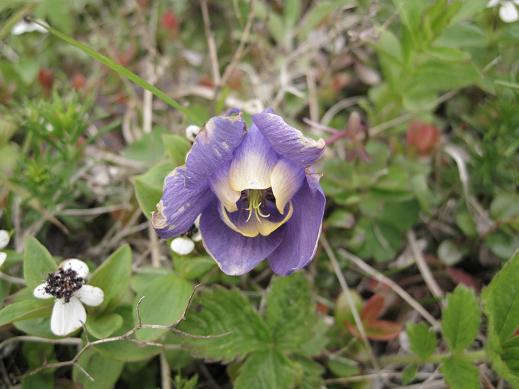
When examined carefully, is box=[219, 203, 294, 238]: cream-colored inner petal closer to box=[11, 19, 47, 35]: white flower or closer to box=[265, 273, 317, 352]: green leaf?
box=[265, 273, 317, 352]: green leaf

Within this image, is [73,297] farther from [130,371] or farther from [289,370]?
[289,370]

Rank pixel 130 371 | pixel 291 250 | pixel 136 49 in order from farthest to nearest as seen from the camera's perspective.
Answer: pixel 136 49
pixel 130 371
pixel 291 250

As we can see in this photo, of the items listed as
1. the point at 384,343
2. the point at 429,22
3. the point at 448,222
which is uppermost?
the point at 429,22

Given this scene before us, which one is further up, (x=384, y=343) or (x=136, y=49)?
(x=136, y=49)

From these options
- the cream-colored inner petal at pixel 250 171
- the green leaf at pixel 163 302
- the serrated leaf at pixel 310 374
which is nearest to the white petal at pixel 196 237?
the green leaf at pixel 163 302

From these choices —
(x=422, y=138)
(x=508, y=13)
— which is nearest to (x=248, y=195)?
(x=422, y=138)

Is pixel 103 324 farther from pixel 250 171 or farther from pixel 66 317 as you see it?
pixel 250 171

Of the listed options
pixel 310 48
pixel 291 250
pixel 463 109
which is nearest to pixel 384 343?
pixel 291 250
